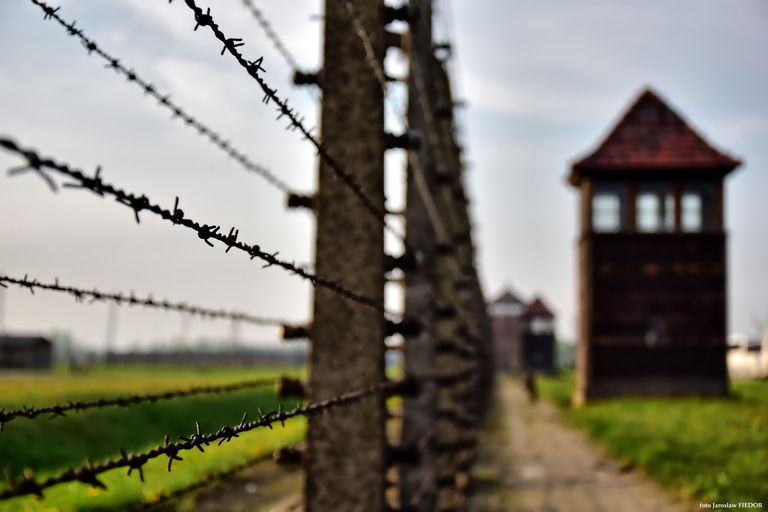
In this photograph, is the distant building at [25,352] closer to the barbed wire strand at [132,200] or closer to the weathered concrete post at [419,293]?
the weathered concrete post at [419,293]

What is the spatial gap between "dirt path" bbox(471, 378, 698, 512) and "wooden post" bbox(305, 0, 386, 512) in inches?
178

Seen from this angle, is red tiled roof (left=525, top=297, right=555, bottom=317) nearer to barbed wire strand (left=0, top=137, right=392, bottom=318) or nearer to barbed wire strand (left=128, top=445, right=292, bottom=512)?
barbed wire strand (left=128, top=445, right=292, bottom=512)

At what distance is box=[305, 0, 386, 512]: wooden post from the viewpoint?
236 centimetres

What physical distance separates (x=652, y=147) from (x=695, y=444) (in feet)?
40.4

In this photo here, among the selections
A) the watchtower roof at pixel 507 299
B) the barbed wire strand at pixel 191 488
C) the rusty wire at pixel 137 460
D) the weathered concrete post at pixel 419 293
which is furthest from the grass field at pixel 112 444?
the watchtower roof at pixel 507 299

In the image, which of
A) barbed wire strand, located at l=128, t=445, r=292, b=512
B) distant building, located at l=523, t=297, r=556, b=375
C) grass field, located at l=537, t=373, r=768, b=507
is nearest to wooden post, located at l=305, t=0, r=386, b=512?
barbed wire strand, located at l=128, t=445, r=292, b=512

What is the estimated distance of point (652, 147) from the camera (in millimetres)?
19562

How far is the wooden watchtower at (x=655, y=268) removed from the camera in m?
18.4

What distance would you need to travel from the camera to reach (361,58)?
2482 millimetres

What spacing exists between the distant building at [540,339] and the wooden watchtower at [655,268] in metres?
31.6

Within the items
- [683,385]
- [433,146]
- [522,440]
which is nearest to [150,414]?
[522,440]

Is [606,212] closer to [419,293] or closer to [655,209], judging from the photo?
[655,209]

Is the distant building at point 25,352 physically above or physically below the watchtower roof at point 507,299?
below

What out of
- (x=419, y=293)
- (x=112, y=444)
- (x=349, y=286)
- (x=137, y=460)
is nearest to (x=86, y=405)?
(x=137, y=460)
